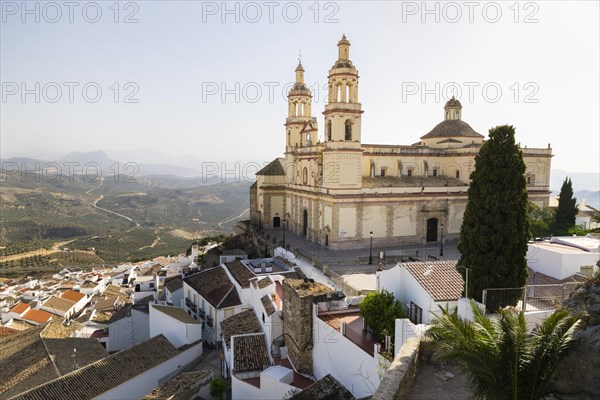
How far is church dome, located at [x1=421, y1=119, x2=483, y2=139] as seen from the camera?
101 ft

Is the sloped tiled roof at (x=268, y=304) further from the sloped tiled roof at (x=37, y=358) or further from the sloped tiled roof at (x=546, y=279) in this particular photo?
the sloped tiled roof at (x=37, y=358)

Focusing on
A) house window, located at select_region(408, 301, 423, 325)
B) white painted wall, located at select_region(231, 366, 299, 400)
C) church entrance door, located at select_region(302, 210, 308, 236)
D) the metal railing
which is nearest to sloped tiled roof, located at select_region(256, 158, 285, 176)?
church entrance door, located at select_region(302, 210, 308, 236)

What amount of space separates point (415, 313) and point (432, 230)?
1688 cm

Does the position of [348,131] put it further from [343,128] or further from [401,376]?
[401,376]

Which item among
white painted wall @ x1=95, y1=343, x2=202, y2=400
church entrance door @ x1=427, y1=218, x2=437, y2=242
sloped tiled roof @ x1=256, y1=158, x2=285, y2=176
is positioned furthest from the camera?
sloped tiled roof @ x1=256, y1=158, x2=285, y2=176

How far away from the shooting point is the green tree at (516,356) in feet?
17.1

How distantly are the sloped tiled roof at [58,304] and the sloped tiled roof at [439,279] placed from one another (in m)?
28.2

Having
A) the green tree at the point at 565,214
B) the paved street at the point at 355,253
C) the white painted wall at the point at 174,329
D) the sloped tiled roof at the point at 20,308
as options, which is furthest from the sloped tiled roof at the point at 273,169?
the green tree at the point at 565,214

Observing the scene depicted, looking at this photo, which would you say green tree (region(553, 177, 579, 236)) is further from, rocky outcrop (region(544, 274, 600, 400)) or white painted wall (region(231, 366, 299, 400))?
rocky outcrop (region(544, 274, 600, 400))

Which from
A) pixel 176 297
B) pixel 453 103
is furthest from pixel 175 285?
pixel 453 103

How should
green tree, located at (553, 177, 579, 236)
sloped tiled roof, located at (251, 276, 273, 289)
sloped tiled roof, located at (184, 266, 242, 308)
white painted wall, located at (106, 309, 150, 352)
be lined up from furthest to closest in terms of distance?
green tree, located at (553, 177, 579, 236) < white painted wall, located at (106, 309, 150, 352) < sloped tiled roof, located at (184, 266, 242, 308) < sloped tiled roof, located at (251, 276, 273, 289)

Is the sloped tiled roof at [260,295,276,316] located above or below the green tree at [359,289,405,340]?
below

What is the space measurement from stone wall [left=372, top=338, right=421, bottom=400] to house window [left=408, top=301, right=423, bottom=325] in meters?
4.24

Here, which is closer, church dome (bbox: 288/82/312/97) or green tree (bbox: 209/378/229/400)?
green tree (bbox: 209/378/229/400)
